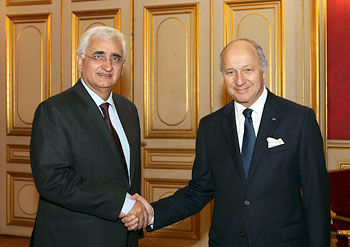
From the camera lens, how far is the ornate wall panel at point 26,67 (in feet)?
16.3

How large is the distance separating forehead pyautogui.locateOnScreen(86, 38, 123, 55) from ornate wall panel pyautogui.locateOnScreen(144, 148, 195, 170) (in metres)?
2.29

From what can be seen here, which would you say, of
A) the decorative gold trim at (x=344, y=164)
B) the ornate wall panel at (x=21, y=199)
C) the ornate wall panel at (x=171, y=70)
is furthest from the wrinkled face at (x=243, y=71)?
the ornate wall panel at (x=21, y=199)

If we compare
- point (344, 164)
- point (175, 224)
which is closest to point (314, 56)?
point (344, 164)

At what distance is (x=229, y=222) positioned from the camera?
2102 millimetres

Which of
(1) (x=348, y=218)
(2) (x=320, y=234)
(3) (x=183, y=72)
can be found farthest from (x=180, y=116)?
(2) (x=320, y=234)

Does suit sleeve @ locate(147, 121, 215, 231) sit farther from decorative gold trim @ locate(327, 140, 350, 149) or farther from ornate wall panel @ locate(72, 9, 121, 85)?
ornate wall panel @ locate(72, 9, 121, 85)

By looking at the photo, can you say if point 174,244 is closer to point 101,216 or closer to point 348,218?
point 348,218

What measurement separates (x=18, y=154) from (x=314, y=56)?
10.8ft

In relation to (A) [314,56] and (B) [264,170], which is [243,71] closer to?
(B) [264,170]

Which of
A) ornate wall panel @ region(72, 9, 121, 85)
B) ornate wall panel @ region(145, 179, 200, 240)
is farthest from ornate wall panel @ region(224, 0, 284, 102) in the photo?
ornate wall panel @ region(72, 9, 121, 85)

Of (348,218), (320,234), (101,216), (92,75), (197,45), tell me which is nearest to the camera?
(320,234)

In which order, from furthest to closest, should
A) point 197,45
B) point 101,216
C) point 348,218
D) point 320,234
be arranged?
point 197,45 → point 348,218 → point 101,216 → point 320,234

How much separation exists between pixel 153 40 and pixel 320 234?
3.05 metres

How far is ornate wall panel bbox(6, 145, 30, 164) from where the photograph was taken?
5012 mm
